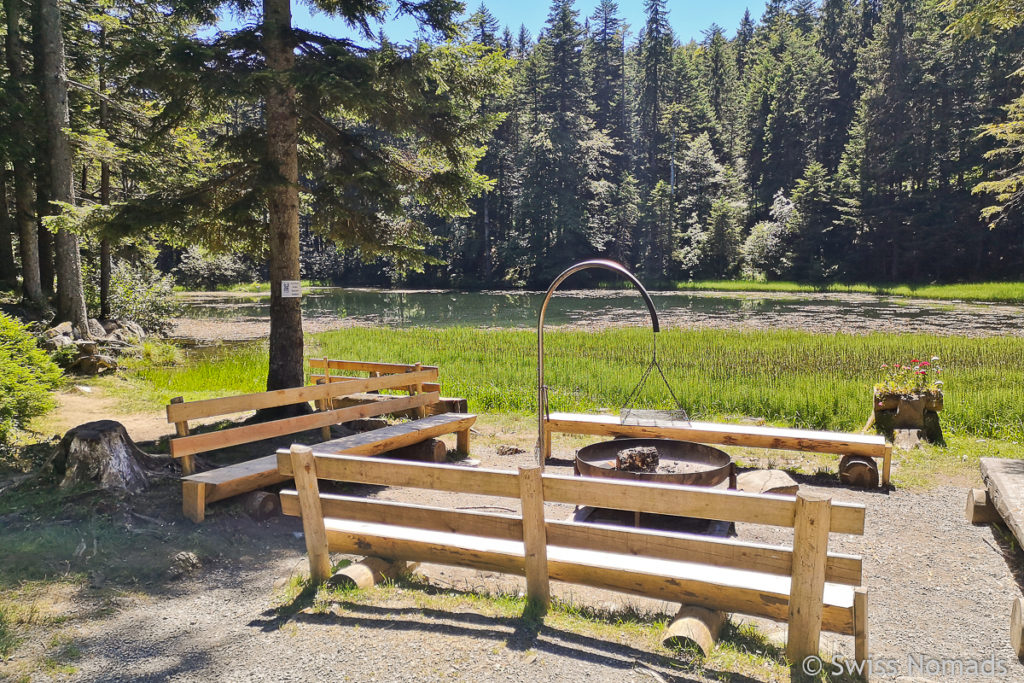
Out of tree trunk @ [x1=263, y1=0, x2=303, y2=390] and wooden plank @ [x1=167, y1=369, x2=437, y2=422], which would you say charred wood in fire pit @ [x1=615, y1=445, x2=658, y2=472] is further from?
tree trunk @ [x1=263, y1=0, x2=303, y2=390]

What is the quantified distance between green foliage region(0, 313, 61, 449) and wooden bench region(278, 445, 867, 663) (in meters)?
5.40

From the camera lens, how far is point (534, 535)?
3.48 metres

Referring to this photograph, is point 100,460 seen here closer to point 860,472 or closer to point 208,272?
point 860,472

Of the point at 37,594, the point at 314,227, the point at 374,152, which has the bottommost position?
the point at 37,594

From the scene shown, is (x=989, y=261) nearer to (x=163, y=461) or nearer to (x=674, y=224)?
(x=674, y=224)

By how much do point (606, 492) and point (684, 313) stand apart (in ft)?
80.4

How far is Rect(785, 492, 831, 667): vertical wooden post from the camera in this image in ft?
9.31

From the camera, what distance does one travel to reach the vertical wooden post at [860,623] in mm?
2955

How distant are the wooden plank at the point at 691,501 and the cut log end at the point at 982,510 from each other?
12.1 feet

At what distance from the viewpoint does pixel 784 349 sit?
15.1m

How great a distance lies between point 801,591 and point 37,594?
4.35m

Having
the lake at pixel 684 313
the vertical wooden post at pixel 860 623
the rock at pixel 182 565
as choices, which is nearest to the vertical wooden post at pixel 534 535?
the vertical wooden post at pixel 860 623

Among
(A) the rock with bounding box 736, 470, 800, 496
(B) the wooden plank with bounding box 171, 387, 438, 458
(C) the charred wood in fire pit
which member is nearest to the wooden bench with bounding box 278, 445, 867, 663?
(C) the charred wood in fire pit

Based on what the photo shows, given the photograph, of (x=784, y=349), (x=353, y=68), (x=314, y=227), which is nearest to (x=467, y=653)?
(x=353, y=68)
